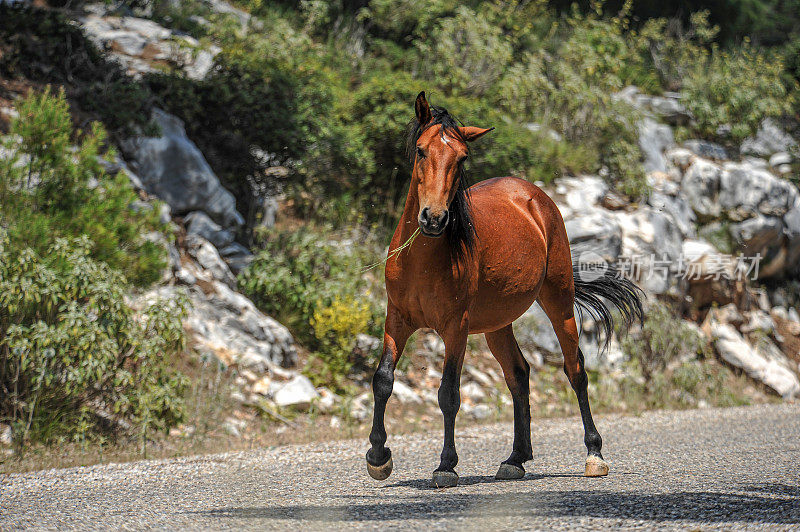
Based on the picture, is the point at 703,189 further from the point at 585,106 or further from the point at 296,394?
the point at 296,394

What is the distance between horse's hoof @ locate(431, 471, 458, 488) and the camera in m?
4.20

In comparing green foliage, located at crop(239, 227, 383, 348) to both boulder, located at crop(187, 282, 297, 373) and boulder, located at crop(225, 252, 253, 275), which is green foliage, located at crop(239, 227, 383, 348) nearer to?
boulder, located at crop(225, 252, 253, 275)

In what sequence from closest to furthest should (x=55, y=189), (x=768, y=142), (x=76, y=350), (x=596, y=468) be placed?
1. (x=596, y=468)
2. (x=76, y=350)
3. (x=55, y=189)
4. (x=768, y=142)

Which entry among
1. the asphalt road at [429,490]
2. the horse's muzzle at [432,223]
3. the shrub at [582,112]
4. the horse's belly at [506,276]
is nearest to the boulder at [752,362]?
the shrub at [582,112]

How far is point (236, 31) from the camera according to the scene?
13711 millimetres

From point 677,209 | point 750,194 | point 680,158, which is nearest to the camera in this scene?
point 677,209

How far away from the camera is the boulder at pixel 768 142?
59.3 feet

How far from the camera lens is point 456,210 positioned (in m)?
4.23

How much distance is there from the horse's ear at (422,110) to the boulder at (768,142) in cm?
1608

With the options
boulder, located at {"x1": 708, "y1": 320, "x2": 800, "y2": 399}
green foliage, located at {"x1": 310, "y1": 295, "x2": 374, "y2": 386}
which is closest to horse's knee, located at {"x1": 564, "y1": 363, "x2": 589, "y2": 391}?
green foliage, located at {"x1": 310, "y1": 295, "x2": 374, "y2": 386}

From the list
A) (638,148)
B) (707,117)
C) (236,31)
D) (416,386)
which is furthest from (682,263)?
(236,31)

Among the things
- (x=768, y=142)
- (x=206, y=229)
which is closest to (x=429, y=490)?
(x=206, y=229)

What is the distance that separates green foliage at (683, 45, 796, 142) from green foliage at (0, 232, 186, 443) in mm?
14854

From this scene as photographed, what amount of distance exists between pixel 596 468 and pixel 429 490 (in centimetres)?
129
